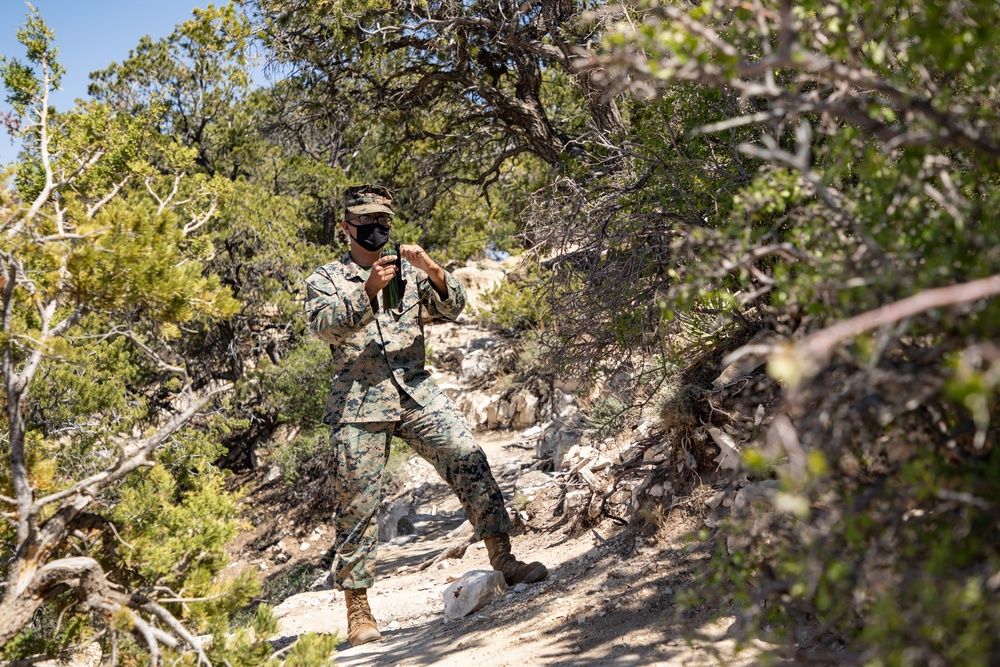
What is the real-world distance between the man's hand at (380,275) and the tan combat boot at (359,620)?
1.62 meters

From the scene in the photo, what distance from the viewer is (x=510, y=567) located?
4.71m

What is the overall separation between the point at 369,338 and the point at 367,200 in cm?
81

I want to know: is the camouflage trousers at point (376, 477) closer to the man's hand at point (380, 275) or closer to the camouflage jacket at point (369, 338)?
the camouflage jacket at point (369, 338)

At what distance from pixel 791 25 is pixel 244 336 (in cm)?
1092

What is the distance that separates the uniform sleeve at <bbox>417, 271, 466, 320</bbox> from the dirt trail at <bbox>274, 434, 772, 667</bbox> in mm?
1625

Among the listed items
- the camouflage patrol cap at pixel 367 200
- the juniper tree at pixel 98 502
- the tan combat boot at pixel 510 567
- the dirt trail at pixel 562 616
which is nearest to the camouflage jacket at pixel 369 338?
the camouflage patrol cap at pixel 367 200

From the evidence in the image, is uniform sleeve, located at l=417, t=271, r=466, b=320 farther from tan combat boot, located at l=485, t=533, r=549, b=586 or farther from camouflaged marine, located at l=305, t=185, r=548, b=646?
tan combat boot, located at l=485, t=533, r=549, b=586

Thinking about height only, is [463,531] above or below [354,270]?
below

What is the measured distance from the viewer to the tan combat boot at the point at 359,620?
15.0ft

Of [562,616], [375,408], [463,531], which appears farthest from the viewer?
[463,531]

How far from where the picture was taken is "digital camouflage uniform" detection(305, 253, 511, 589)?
4.59 meters

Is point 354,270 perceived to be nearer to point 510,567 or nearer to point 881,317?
point 510,567

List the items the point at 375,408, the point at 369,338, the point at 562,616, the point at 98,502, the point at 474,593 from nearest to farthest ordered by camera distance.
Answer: the point at 98,502, the point at 562,616, the point at 474,593, the point at 375,408, the point at 369,338

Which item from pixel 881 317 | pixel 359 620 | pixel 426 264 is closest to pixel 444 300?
pixel 426 264
